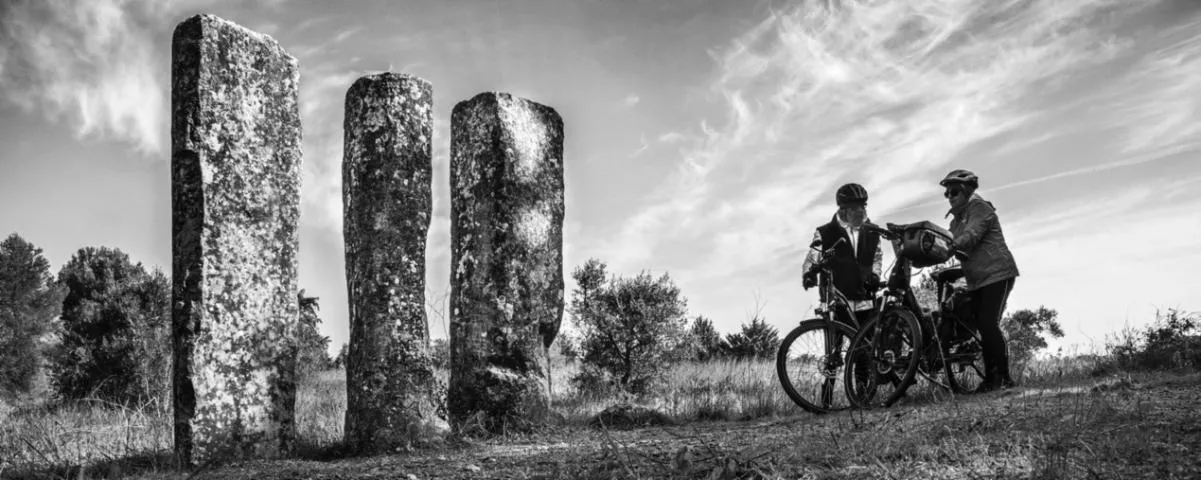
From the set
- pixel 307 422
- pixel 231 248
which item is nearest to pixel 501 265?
pixel 231 248

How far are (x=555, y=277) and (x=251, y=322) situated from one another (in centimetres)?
264

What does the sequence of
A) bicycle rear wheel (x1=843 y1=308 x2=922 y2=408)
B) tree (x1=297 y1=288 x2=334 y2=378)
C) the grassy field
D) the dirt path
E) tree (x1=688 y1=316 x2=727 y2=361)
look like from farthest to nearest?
tree (x1=688 y1=316 x2=727 y2=361)
tree (x1=297 y1=288 x2=334 y2=378)
bicycle rear wheel (x1=843 y1=308 x2=922 y2=408)
the grassy field
the dirt path

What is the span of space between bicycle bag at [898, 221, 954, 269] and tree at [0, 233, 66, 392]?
2443 cm

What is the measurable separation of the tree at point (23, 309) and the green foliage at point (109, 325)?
13.1 ft

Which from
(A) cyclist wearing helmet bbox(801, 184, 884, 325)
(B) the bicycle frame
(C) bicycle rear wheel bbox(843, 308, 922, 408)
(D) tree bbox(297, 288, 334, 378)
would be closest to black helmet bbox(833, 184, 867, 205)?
(A) cyclist wearing helmet bbox(801, 184, 884, 325)

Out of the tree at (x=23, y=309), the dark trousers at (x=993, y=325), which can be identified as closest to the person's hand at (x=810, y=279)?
the dark trousers at (x=993, y=325)

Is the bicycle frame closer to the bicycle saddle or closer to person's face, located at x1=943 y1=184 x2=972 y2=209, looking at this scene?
the bicycle saddle

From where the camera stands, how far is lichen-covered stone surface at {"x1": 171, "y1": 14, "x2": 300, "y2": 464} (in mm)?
5910

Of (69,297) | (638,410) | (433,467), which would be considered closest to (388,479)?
(433,467)

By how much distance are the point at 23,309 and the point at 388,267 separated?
25162 mm

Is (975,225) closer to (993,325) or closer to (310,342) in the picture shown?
(993,325)

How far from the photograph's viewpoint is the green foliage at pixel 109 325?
18.3 meters

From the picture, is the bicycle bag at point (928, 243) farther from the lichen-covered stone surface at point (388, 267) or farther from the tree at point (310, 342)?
the tree at point (310, 342)

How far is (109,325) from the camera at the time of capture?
1964 cm
